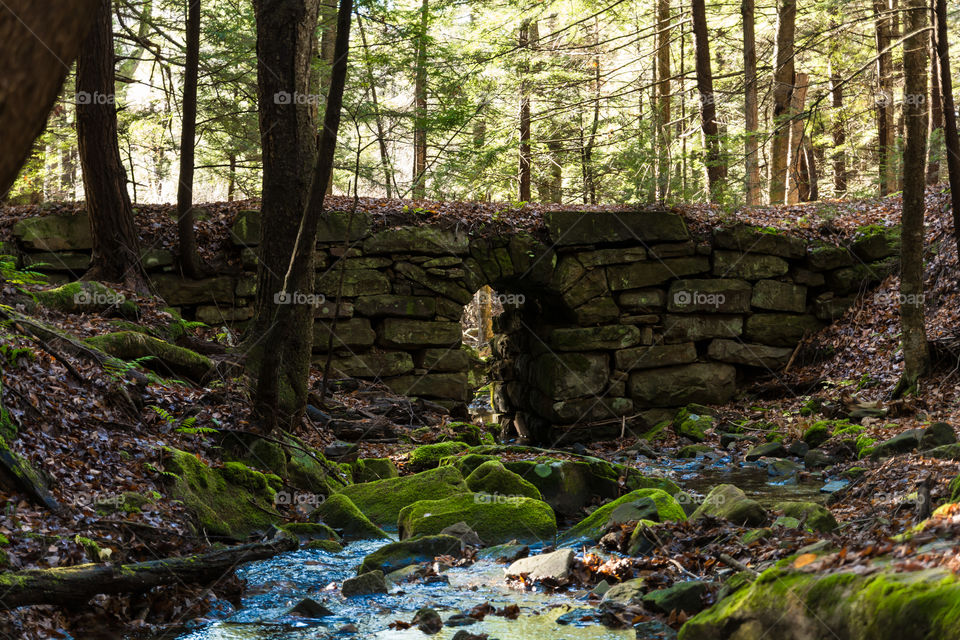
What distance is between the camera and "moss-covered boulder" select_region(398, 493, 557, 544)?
5.82 meters

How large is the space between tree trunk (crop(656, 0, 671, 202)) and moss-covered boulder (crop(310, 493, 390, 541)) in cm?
847

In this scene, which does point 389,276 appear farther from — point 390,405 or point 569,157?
point 569,157

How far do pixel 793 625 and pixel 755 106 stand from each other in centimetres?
1336

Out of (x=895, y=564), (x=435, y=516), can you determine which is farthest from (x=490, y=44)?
(x=895, y=564)

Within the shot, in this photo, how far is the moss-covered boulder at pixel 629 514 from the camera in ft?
17.7

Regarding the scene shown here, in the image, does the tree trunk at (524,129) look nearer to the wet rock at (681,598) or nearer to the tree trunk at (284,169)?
the tree trunk at (284,169)

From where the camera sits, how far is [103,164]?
30.5 feet

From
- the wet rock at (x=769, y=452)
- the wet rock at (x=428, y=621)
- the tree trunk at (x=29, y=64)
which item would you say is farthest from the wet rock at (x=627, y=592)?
the wet rock at (x=769, y=452)

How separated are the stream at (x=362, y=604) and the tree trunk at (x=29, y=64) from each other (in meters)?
3.11

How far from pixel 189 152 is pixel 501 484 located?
251 inches

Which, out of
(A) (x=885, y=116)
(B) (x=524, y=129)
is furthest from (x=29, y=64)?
(A) (x=885, y=116)

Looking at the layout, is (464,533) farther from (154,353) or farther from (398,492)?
(154,353)

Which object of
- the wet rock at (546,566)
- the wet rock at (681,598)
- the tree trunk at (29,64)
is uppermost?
the tree trunk at (29,64)

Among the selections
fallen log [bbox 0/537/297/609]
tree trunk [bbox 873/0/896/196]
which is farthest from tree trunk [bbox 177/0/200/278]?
tree trunk [bbox 873/0/896/196]
